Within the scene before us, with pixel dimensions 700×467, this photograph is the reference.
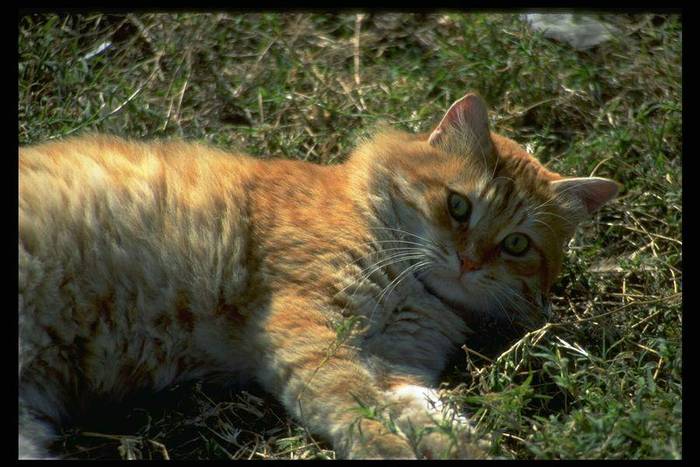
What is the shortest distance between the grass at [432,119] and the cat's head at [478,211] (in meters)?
0.25

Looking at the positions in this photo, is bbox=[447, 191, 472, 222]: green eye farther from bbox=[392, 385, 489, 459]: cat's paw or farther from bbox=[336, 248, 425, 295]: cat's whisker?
bbox=[392, 385, 489, 459]: cat's paw

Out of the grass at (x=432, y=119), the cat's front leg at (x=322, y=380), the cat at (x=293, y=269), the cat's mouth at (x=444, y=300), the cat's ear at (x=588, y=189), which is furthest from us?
the cat's ear at (x=588, y=189)

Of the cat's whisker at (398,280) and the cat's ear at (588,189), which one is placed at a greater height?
the cat's ear at (588,189)

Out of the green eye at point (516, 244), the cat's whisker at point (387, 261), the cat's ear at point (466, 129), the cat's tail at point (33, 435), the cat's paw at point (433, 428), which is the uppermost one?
the cat's ear at point (466, 129)

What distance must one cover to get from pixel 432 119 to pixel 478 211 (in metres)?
1.41

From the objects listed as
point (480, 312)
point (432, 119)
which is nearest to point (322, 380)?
point (480, 312)

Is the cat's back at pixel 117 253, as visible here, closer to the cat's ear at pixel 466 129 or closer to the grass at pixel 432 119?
the grass at pixel 432 119

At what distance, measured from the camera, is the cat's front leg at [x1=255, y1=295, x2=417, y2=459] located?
284cm

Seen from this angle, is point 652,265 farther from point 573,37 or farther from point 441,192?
point 573,37

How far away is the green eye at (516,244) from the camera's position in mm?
3459

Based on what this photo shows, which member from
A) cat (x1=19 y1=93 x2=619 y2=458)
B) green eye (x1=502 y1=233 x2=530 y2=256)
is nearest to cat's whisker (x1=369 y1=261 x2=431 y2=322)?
cat (x1=19 y1=93 x2=619 y2=458)

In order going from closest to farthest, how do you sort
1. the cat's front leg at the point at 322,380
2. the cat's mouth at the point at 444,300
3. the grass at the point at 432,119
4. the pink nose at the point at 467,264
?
the cat's front leg at the point at 322,380 → the grass at the point at 432,119 → the pink nose at the point at 467,264 → the cat's mouth at the point at 444,300

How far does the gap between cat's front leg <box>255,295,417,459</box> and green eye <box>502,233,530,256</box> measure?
83 centimetres

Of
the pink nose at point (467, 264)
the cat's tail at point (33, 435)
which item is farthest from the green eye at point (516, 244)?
the cat's tail at point (33, 435)
